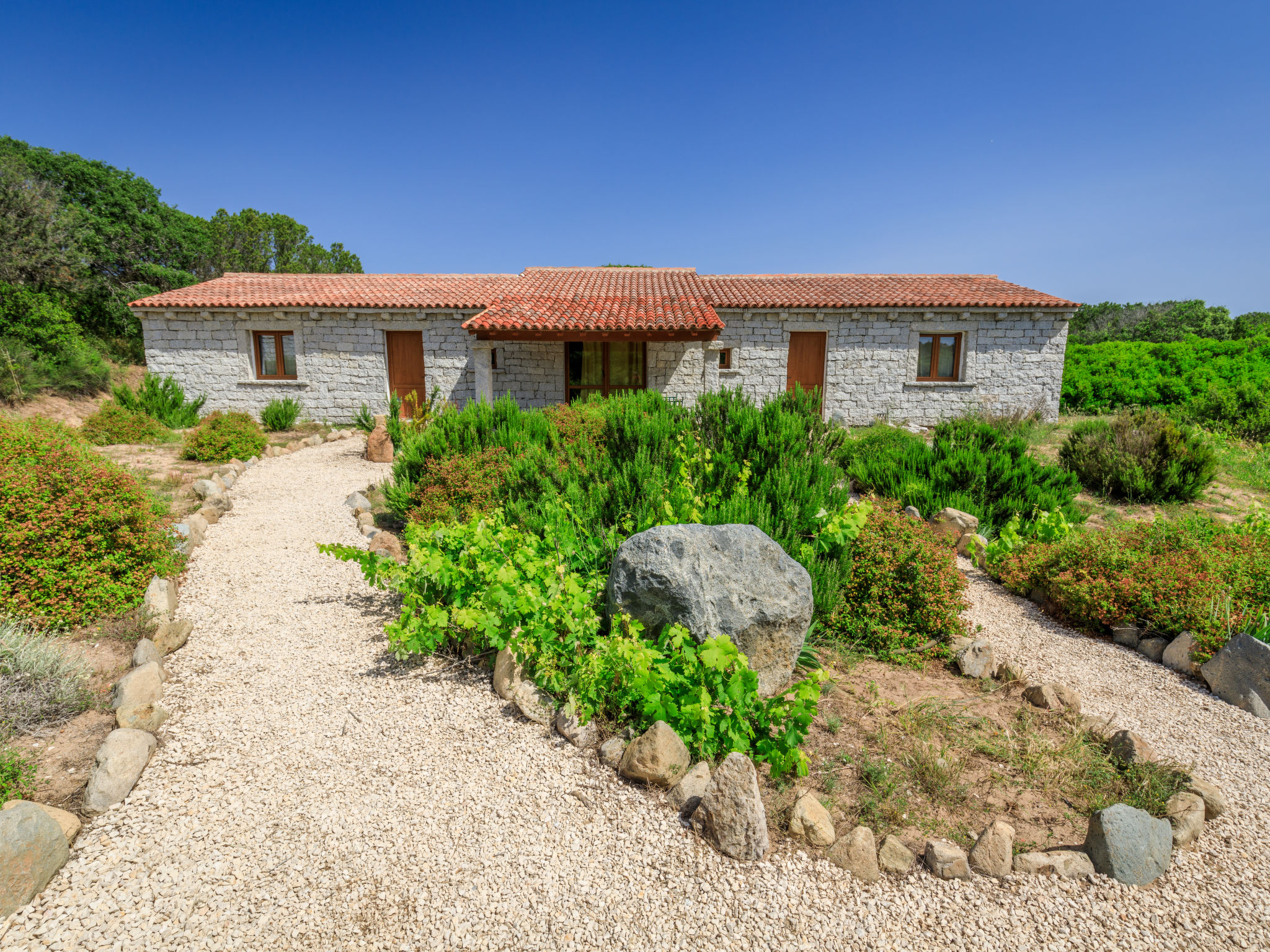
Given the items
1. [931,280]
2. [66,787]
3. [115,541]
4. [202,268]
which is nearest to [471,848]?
[66,787]

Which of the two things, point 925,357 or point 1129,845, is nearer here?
point 1129,845

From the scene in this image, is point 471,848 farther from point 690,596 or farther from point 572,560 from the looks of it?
point 572,560

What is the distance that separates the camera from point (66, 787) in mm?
2523

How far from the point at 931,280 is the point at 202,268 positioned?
29.5 metres

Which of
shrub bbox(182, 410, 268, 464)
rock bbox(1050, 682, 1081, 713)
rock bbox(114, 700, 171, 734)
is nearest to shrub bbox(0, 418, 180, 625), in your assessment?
rock bbox(114, 700, 171, 734)

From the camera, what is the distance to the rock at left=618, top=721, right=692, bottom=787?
2584 mm

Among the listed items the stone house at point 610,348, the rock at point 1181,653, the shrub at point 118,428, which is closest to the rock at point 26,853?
the rock at point 1181,653

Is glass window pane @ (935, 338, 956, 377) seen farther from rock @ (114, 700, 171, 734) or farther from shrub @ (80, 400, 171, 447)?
shrub @ (80, 400, 171, 447)

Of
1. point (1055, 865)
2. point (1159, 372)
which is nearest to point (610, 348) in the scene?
point (1055, 865)

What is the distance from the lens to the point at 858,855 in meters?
2.28

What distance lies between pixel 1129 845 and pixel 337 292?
1560 cm

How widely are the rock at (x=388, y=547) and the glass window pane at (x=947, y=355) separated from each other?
1350 centimetres

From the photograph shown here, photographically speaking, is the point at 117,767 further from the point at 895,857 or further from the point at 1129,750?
the point at 1129,750

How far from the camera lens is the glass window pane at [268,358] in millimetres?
13812
